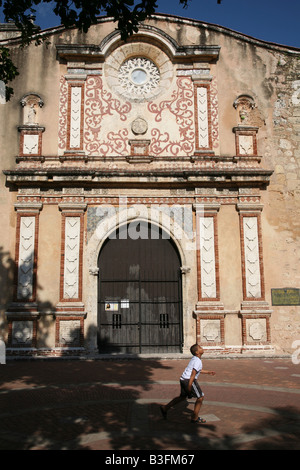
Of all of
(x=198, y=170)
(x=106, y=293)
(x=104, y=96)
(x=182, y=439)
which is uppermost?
(x=104, y=96)

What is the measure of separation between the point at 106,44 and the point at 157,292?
860 centimetres

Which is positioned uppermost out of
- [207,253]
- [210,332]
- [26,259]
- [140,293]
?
[207,253]

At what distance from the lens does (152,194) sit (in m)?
14.1

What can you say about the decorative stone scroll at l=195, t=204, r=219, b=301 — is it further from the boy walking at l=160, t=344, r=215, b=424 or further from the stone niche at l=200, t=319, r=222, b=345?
the boy walking at l=160, t=344, r=215, b=424

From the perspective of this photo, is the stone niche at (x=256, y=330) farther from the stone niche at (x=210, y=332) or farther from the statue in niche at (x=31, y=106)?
the statue in niche at (x=31, y=106)

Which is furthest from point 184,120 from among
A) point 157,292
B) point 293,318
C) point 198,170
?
point 293,318

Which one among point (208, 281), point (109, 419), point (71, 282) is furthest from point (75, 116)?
point (109, 419)

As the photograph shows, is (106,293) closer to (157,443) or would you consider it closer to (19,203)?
(19,203)

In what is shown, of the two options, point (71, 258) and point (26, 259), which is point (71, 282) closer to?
point (71, 258)

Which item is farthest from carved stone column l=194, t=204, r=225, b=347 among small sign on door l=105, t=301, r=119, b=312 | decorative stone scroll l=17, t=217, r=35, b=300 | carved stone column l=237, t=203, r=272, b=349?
decorative stone scroll l=17, t=217, r=35, b=300

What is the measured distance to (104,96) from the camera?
48.9ft

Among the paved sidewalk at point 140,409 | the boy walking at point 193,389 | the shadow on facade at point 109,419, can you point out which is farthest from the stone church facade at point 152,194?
the boy walking at point 193,389

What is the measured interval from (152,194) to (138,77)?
14.6 feet
